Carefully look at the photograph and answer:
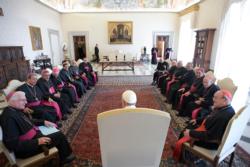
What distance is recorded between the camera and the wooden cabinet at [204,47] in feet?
20.9

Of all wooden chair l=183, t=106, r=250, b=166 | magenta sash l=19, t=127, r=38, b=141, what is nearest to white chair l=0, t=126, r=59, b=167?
magenta sash l=19, t=127, r=38, b=141

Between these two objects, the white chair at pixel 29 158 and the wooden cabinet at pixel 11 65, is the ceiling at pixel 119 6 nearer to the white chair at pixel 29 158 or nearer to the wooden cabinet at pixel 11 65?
the wooden cabinet at pixel 11 65

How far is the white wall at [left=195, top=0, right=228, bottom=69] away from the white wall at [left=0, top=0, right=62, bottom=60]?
8100 millimetres

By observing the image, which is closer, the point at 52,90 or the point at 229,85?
the point at 229,85

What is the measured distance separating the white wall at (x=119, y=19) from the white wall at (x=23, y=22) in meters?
2.49

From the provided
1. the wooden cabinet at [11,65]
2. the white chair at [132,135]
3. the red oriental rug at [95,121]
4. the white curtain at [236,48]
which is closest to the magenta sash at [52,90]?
the red oriental rug at [95,121]

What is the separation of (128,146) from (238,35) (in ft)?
16.6

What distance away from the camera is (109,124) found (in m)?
1.29

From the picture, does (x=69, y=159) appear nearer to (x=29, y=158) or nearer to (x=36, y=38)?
(x=29, y=158)

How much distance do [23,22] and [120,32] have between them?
A: 22.8ft

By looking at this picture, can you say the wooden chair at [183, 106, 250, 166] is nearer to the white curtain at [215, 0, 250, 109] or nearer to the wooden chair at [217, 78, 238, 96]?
the wooden chair at [217, 78, 238, 96]

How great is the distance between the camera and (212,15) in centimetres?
693

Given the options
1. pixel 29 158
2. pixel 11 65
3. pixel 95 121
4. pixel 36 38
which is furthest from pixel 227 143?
pixel 36 38

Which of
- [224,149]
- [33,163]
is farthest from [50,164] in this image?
[224,149]
